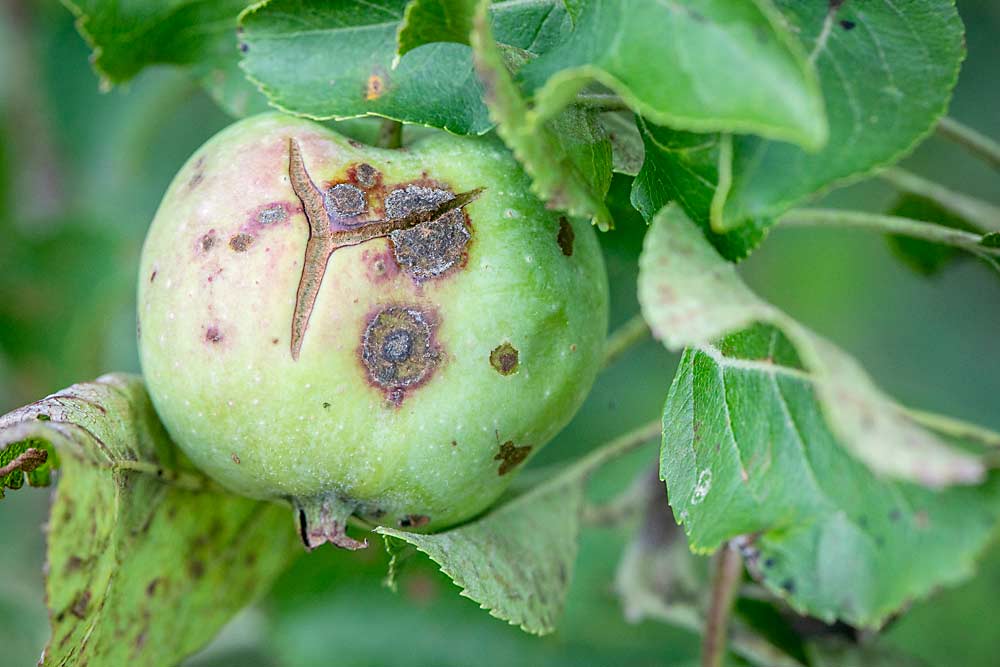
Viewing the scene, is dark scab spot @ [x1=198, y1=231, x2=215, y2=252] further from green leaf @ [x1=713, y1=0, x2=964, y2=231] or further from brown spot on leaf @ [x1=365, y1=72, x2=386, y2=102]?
green leaf @ [x1=713, y1=0, x2=964, y2=231]

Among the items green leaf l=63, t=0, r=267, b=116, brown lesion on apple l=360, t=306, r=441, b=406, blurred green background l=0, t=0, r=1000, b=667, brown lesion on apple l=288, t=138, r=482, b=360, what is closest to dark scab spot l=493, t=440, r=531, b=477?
brown lesion on apple l=360, t=306, r=441, b=406

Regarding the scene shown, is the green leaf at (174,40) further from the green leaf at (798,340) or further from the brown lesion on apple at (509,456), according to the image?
the green leaf at (798,340)

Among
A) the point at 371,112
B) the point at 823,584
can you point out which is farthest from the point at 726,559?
the point at 371,112

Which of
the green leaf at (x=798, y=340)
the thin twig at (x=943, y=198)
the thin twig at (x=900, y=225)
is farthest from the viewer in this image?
the thin twig at (x=943, y=198)

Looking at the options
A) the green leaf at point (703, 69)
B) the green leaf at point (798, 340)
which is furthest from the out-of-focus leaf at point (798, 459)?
the green leaf at point (703, 69)

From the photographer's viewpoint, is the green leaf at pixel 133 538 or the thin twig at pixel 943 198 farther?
the thin twig at pixel 943 198
